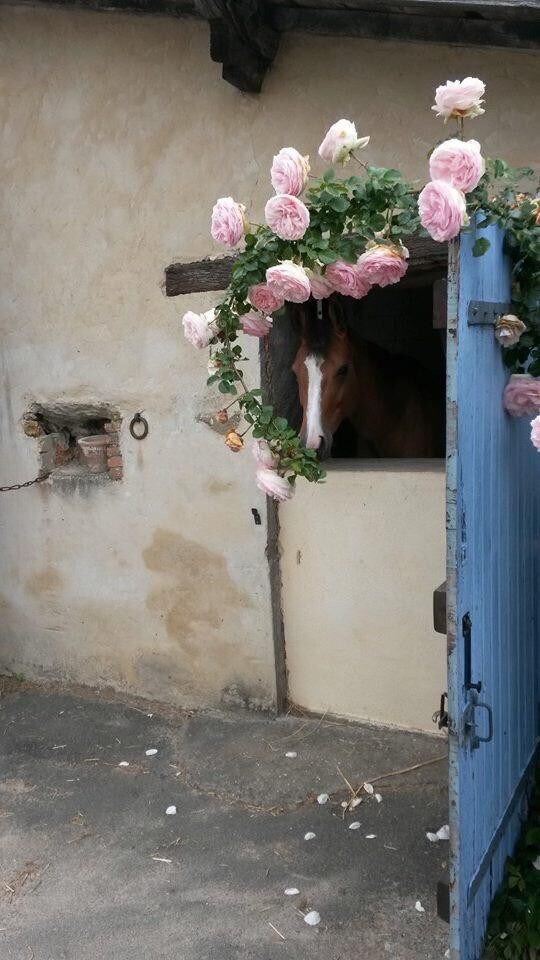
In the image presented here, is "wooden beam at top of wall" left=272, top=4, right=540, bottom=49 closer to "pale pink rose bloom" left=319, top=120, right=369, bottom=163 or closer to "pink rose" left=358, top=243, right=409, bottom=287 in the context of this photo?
"pale pink rose bloom" left=319, top=120, right=369, bottom=163

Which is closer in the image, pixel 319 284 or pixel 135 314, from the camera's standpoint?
pixel 319 284

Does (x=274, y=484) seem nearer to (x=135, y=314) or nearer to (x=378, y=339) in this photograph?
(x=135, y=314)

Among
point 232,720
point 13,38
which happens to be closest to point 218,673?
point 232,720

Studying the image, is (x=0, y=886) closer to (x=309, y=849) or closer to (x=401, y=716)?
(x=309, y=849)

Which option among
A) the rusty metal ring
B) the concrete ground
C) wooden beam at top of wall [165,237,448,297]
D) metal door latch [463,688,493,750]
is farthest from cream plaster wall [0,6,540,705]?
metal door latch [463,688,493,750]

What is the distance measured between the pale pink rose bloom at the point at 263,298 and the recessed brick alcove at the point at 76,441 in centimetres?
260

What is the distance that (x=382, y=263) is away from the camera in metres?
2.36

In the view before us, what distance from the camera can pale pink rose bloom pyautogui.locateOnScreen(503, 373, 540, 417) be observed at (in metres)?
2.66

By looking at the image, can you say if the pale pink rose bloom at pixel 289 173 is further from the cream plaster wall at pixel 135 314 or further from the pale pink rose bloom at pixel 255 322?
the cream plaster wall at pixel 135 314

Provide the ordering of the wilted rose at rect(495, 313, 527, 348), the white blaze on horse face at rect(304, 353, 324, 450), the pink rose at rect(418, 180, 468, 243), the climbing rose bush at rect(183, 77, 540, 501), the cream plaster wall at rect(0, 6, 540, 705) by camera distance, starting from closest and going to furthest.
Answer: the pink rose at rect(418, 180, 468, 243) < the climbing rose bush at rect(183, 77, 540, 501) < the wilted rose at rect(495, 313, 527, 348) < the white blaze on horse face at rect(304, 353, 324, 450) < the cream plaster wall at rect(0, 6, 540, 705)

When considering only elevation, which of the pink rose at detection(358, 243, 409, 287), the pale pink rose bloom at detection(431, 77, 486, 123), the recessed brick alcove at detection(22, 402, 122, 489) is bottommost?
the recessed brick alcove at detection(22, 402, 122, 489)

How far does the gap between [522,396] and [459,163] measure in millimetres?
849

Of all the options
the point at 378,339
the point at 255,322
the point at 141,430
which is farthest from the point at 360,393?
the point at 378,339

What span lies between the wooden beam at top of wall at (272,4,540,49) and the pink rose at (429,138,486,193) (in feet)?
4.43
